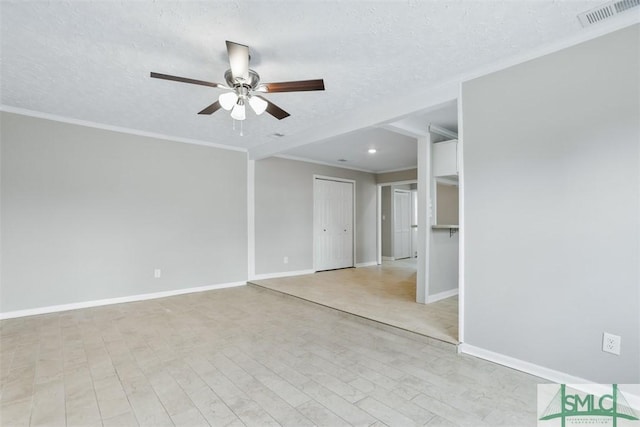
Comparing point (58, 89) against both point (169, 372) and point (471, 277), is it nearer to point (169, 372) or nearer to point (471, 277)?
point (169, 372)

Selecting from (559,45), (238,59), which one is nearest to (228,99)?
(238,59)

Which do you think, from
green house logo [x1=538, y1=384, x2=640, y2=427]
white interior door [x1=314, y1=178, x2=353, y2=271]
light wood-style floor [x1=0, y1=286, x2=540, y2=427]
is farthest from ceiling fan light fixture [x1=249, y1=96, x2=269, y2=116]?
white interior door [x1=314, y1=178, x2=353, y2=271]

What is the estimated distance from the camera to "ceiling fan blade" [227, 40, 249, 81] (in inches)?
80.8

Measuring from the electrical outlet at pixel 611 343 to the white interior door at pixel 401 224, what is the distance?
6766 millimetres

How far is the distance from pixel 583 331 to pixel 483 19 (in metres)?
2.17

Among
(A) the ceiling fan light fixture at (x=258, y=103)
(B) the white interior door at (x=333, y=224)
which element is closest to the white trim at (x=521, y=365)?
(A) the ceiling fan light fixture at (x=258, y=103)

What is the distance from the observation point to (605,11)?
75.0 inches

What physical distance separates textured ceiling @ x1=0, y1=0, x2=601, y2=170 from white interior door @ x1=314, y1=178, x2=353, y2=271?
3.59 m

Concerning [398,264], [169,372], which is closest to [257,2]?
[169,372]

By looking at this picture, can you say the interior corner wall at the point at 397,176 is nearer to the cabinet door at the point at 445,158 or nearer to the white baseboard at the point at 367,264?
the white baseboard at the point at 367,264

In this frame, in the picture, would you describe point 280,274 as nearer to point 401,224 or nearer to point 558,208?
point 401,224

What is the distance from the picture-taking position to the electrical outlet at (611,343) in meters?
1.99

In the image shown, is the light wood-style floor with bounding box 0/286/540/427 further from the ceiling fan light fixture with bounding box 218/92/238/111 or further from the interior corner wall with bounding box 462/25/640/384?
the ceiling fan light fixture with bounding box 218/92/238/111

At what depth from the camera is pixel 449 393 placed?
2.09 metres
